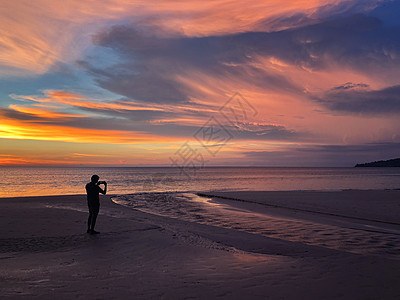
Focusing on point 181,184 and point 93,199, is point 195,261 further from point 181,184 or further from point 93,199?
point 181,184

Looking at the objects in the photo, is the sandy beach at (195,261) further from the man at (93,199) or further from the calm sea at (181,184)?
the calm sea at (181,184)

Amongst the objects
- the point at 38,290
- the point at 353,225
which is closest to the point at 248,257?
the point at 38,290

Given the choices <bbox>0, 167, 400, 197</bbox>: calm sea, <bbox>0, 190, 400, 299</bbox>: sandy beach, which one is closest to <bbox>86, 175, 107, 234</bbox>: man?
<bbox>0, 190, 400, 299</bbox>: sandy beach

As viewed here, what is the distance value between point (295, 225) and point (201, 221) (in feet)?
17.4

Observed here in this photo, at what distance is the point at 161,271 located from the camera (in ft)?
25.9

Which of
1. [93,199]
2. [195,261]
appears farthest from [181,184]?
[195,261]

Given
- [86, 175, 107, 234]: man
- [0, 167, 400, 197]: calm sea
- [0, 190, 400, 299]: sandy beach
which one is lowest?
[0, 167, 400, 197]: calm sea

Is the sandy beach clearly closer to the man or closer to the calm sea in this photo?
the man

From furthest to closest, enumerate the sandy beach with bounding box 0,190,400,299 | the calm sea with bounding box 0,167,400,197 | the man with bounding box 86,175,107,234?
the calm sea with bounding box 0,167,400,197 < the man with bounding box 86,175,107,234 < the sandy beach with bounding box 0,190,400,299

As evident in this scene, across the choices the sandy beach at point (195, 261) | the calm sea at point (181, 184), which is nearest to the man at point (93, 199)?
the sandy beach at point (195, 261)

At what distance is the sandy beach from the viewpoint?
6508 mm

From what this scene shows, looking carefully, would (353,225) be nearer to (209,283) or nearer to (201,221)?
(201,221)

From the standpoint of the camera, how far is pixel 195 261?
8.87 meters

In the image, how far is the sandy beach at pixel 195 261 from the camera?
651 cm
